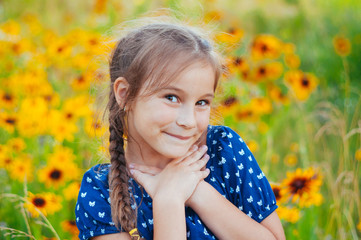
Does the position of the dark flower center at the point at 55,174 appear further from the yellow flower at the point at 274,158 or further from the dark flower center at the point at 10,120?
the yellow flower at the point at 274,158

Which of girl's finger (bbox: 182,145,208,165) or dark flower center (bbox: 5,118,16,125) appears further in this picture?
dark flower center (bbox: 5,118,16,125)

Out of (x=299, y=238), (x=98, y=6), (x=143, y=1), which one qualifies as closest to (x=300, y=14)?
(x=143, y=1)

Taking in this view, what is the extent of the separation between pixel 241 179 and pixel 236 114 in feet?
3.70

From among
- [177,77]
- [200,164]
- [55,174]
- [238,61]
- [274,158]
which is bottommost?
[274,158]

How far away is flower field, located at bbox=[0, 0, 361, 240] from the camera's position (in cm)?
168

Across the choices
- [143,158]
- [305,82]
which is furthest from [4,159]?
[305,82]

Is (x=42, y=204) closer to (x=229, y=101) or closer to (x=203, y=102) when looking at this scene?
(x=203, y=102)

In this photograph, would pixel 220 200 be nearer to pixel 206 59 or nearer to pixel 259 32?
pixel 206 59

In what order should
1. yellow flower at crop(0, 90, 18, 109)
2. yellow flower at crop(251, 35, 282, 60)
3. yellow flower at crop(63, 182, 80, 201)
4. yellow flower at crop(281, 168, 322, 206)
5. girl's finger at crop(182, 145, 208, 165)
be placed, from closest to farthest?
girl's finger at crop(182, 145, 208, 165), yellow flower at crop(281, 168, 322, 206), yellow flower at crop(63, 182, 80, 201), yellow flower at crop(0, 90, 18, 109), yellow flower at crop(251, 35, 282, 60)

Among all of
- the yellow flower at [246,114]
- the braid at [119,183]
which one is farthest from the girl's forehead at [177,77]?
the yellow flower at [246,114]

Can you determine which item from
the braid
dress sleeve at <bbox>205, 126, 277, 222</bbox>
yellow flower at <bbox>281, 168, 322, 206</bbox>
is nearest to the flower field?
yellow flower at <bbox>281, 168, 322, 206</bbox>

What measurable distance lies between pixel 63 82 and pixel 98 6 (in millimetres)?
884

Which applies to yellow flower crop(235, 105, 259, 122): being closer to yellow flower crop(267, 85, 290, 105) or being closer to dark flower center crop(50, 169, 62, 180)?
yellow flower crop(267, 85, 290, 105)

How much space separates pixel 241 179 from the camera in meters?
1.32
